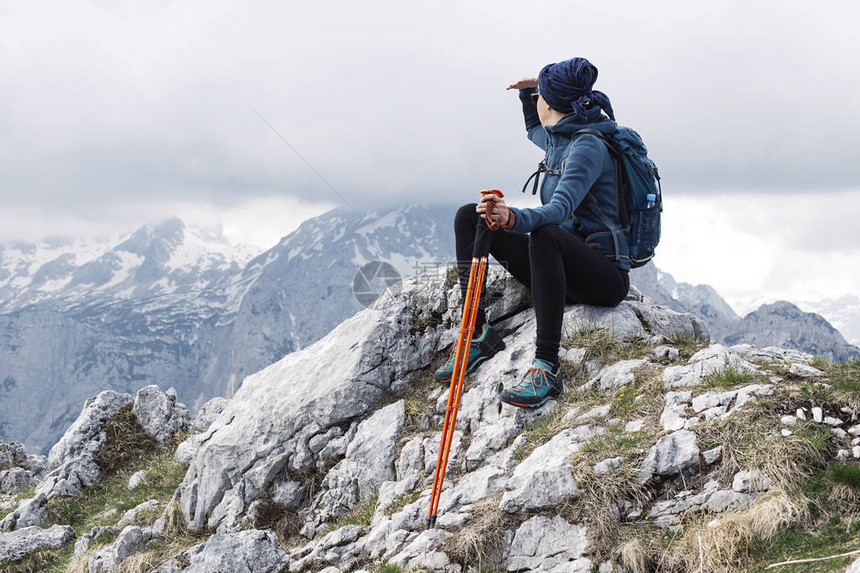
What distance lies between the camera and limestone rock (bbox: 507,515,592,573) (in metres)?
5.43

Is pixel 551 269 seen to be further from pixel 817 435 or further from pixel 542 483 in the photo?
pixel 817 435

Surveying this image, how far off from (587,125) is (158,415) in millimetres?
12641

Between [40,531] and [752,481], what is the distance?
11358 millimetres

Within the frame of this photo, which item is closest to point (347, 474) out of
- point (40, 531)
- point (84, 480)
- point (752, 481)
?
point (752, 481)

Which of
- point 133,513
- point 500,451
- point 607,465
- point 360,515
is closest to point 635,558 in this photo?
point 607,465

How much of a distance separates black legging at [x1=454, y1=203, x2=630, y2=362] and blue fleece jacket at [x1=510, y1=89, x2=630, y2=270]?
272mm

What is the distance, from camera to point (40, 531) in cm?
1055

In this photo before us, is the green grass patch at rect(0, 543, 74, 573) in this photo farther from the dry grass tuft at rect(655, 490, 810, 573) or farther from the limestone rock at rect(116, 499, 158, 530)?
the dry grass tuft at rect(655, 490, 810, 573)

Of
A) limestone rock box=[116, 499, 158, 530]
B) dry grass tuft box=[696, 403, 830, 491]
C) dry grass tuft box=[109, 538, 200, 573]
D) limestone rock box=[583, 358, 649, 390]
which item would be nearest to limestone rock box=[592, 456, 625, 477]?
dry grass tuft box=[696, 403, 830, 491]

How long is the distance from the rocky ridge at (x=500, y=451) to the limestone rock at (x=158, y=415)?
10.7ft

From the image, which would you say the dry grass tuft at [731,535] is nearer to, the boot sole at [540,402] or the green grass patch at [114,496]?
the boot sole at [540,402]

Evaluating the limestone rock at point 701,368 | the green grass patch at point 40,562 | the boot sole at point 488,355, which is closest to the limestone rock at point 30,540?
the green grass patch at point 40,562

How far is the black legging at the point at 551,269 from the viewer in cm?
748

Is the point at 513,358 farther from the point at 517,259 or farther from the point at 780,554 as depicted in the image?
the point at 780,554
